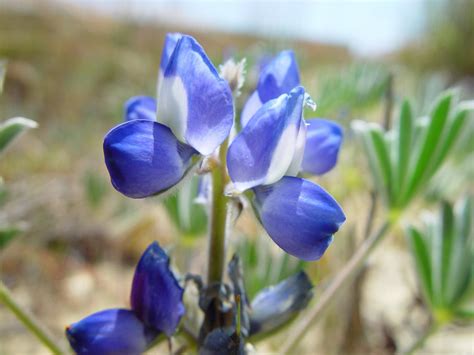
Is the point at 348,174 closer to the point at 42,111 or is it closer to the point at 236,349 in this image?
the point at 236,349

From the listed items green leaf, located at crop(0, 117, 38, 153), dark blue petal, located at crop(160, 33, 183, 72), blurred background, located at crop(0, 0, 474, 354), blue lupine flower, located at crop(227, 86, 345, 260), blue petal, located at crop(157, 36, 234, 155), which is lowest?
blurred background, located at crop(0, 0, 474, 354)

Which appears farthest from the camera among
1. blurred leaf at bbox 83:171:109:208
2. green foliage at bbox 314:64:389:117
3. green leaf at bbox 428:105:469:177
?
blurred leaf at bbox 83:171:109:208

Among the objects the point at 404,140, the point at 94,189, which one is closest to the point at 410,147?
the point at 404,140

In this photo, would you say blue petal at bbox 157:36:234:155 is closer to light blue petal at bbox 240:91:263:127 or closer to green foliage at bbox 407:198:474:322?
light blue petal at bbox 240:91:263:127

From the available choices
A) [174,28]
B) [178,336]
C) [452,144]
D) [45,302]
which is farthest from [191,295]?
[174,28]

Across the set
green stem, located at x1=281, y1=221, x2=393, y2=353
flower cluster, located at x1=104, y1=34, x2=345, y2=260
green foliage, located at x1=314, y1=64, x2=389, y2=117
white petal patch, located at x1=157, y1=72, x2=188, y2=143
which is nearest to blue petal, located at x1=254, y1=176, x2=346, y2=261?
flower cluster, located at x1=104, y1=34, x2=345, y2=260

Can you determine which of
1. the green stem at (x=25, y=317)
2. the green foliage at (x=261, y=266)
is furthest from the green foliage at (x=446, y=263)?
the green stem at (x=25, y=317)

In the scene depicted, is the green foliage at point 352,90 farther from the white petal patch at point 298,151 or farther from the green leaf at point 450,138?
the white petal patch at point 298,151
